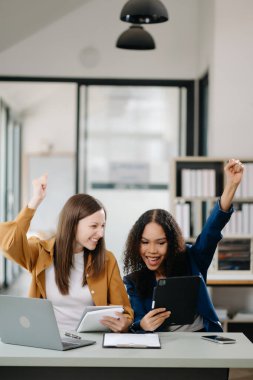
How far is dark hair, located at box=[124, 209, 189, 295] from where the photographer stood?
350cm

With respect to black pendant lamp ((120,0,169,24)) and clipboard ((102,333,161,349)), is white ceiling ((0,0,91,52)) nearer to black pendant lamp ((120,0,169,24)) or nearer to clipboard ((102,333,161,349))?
black pendant lamp ((120,0,169,24))

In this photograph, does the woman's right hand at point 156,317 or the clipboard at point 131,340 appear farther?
the woman's right hand at point 156,317

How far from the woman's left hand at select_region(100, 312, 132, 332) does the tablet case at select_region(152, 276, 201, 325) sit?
0.47ft

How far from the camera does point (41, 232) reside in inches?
468

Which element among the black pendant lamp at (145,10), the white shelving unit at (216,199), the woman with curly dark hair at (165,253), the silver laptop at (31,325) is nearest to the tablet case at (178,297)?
the woman with curly dark hair at (165,253)

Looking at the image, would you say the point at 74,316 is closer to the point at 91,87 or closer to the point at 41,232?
the point at 91,87

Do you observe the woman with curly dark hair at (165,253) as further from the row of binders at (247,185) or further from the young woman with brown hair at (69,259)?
the row of binders at (247,185)

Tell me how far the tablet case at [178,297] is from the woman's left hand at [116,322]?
0.47 feet

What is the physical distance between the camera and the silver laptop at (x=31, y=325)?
2.80m

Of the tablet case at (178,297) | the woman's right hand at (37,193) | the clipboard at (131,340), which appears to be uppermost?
the woman's right hand at (37,193)

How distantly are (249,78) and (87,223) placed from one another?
3172mm

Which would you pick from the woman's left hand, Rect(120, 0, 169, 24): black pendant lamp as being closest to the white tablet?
the woman's left hand

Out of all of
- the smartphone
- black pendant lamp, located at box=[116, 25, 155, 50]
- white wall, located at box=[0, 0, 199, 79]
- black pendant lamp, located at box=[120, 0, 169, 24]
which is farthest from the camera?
white wall, located at box=[0, 0, 199, 79]

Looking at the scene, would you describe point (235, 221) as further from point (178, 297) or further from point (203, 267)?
point (178, 297)
